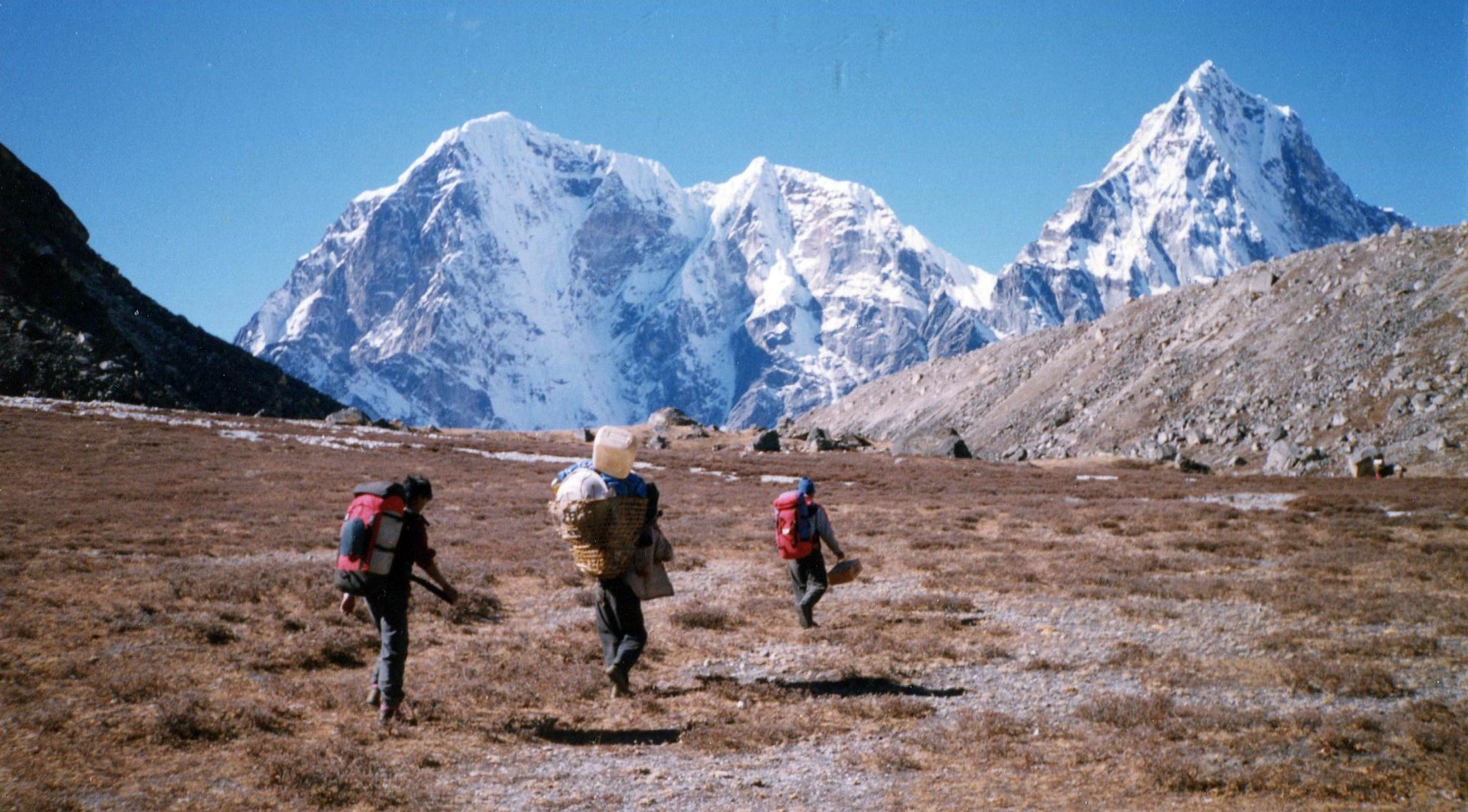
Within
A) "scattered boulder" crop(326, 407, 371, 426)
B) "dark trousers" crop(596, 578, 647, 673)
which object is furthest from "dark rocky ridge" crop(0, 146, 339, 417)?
"dark trousers" crop(596, 578, 647, 673)

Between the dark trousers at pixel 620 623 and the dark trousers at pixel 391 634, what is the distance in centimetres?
210

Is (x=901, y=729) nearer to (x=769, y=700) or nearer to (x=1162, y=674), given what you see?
(x=769, y=700)

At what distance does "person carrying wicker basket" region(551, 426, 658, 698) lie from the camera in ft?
32.1

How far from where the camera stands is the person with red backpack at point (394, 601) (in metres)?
9.22

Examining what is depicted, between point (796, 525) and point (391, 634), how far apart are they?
6189 mm

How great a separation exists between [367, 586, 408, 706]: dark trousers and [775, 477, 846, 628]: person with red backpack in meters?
5.84

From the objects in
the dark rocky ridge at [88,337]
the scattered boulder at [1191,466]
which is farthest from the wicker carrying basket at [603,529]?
the dark rocky ridge at [88,337]

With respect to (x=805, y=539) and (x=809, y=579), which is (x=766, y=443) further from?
(x=805, y=539)

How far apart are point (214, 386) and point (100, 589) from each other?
6646cm

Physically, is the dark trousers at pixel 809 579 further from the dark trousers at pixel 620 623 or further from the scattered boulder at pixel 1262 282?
the scattered boulder at pixel 1262 282

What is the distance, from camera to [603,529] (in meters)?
9.82

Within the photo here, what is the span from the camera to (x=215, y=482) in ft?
108

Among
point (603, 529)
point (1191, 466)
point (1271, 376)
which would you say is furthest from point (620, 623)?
point (1271, 376)

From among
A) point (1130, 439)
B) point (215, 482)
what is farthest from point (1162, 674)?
point (1130, 439)
